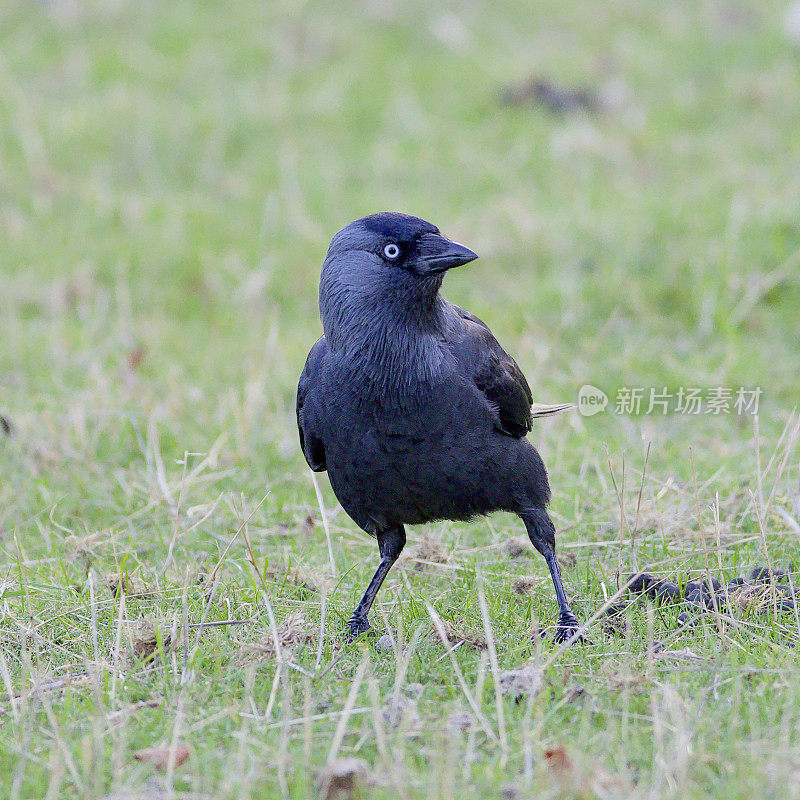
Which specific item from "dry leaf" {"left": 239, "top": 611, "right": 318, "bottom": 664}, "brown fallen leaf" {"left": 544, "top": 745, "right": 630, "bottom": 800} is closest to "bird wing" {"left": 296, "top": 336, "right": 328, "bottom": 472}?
"dry leaf" {"left": 239, "top": 611, "right": 318, "bottom": 664}

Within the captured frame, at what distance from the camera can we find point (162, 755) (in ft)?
8.36

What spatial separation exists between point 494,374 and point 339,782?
1.59 meters

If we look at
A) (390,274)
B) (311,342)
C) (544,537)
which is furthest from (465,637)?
(311,342)

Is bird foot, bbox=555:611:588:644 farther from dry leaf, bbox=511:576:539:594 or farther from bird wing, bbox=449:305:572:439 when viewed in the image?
bird wing, bbox=449:305:572:439

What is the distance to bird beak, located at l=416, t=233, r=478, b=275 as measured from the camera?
3.32 meters

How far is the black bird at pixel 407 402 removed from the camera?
10.8 feet

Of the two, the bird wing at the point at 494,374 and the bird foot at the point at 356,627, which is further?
the bird wing at the point at 494,374

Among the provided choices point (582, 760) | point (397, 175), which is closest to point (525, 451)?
point (582, 760)

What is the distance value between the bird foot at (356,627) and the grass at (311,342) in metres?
0.06

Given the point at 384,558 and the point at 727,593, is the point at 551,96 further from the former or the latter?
the point at 727,593

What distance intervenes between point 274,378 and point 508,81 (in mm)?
5104

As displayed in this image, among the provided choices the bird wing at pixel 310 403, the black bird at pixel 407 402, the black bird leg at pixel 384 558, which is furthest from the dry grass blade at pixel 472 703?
the bird wing at pixel 310 403

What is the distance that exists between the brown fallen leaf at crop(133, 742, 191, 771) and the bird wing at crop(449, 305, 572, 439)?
142 cm

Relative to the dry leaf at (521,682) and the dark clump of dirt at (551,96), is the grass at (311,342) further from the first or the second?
the dark clump of dirt at (551,96)
